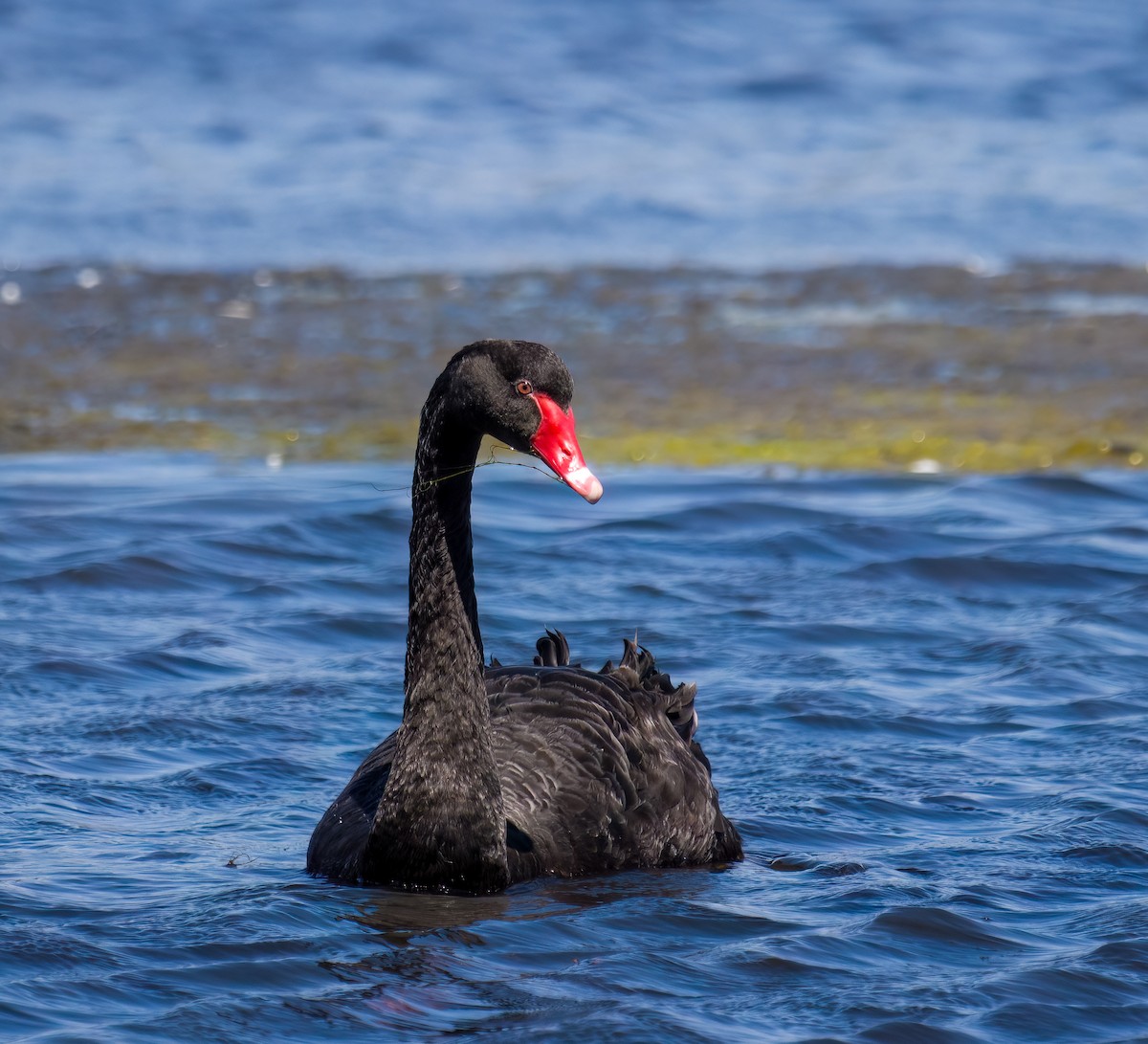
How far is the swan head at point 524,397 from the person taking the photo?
4754 millimetres

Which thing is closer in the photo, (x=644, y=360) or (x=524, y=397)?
(x=524, y=397)

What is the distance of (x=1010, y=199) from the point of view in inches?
672

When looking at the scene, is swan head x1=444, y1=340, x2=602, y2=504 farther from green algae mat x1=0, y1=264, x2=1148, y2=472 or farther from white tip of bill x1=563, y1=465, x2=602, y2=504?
green algae mat x1=0, y1=264, x2=1148, y2=472

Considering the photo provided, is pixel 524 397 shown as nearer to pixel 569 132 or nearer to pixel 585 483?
pixel 585 483

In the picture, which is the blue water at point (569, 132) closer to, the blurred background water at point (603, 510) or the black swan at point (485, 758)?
the blurred background water at point (603, 510)

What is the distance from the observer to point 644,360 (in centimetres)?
1216

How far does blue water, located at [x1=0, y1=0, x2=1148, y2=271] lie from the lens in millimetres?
15781

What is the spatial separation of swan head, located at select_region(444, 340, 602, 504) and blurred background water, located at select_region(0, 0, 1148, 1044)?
4.02 ft

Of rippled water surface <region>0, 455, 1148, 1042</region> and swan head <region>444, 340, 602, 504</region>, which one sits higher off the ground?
swan head <region>444, 340, 602, 504</region>

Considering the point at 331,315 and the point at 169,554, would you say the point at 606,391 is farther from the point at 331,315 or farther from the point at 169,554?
the point at 169,554

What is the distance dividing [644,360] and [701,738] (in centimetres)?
556

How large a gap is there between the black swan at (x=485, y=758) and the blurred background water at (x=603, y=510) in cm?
12

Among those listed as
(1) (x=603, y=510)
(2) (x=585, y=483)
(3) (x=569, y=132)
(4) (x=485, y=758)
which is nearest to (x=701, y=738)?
(4) (x=485, y=758)

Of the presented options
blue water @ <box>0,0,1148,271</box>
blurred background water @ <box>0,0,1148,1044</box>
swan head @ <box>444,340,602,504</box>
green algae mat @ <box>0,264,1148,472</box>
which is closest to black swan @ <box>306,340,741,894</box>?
swan head @ <box>444,340,602,504</box>
